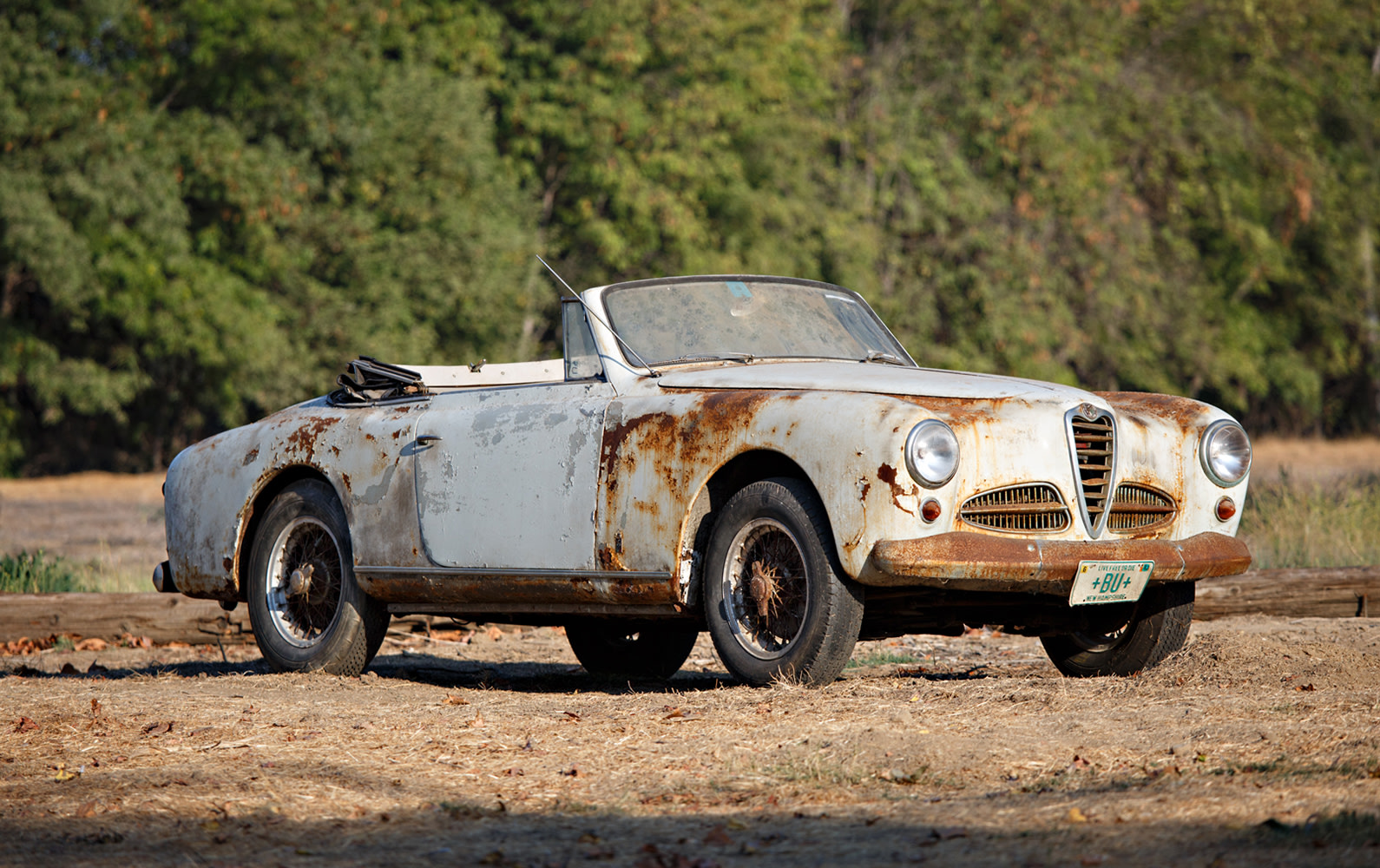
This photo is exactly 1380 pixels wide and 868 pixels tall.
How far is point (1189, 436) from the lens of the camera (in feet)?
21.2

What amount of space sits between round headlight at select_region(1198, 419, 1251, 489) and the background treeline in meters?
22.4

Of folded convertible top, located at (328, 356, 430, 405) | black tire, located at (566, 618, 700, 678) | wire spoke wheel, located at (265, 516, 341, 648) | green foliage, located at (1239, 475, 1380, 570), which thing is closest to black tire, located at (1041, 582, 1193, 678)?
black tire, located at (566, 618, 700, 678)

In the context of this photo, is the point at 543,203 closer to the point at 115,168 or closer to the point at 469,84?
the point at 469,84

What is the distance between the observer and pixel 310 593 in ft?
25.7

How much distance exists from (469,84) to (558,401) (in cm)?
2471

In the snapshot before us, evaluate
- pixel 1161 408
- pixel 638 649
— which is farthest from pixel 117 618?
pixel 1161 408

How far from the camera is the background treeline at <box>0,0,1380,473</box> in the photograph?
27.2 m

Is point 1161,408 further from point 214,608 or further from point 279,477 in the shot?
point 214,608

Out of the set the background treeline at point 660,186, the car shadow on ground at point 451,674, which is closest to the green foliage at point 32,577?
the car shadow on ground at point 451,674

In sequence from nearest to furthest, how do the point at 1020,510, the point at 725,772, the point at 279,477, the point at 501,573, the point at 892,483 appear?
the point at 725,772
the point at 892,483
the point at 1020,510
the point at 501,573
the point at 279,477

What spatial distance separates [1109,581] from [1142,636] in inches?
38.7

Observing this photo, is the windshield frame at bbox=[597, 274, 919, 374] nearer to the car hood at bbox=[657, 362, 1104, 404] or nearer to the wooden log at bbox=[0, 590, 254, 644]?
the car hood at bbox=[657, 362, 1104, 404]

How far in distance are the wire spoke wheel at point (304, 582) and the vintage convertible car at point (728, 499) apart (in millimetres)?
15

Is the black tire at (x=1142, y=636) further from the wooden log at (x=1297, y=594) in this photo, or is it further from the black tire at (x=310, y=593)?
the black tire at (x=310, y=593)
